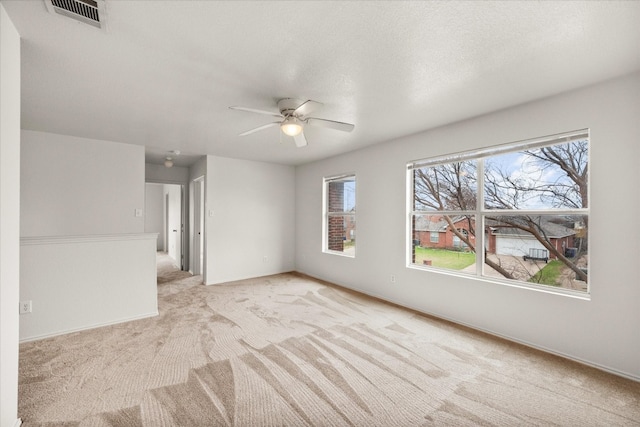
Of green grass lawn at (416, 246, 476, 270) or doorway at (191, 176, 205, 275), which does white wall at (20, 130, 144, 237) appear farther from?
green grass lawn at (416, 246, 476, 270)

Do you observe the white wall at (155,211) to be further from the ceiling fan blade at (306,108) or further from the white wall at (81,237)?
the ceiling fan blade at (306,108)

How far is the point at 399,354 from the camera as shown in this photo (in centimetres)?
255

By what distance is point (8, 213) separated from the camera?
1544 millimetres

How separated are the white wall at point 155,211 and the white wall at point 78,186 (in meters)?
5.58

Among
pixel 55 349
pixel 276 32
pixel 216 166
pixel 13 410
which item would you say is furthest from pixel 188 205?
pixel 276 32

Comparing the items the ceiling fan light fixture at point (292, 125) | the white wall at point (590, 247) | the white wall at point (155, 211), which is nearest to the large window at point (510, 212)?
the white wall at point (590, 247)

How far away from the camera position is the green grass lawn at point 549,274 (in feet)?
8.75

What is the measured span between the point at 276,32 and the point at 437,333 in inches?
124

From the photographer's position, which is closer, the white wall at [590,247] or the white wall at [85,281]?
the white wall at [590,247]

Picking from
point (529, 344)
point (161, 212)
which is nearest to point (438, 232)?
point (529, 344)

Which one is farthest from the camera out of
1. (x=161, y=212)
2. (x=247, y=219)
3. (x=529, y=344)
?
(x=161, y=212)

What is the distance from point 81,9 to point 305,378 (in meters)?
2.76

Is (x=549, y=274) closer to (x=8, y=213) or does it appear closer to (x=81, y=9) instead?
(x=81, y=9)

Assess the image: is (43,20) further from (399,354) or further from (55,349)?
(399,354)
